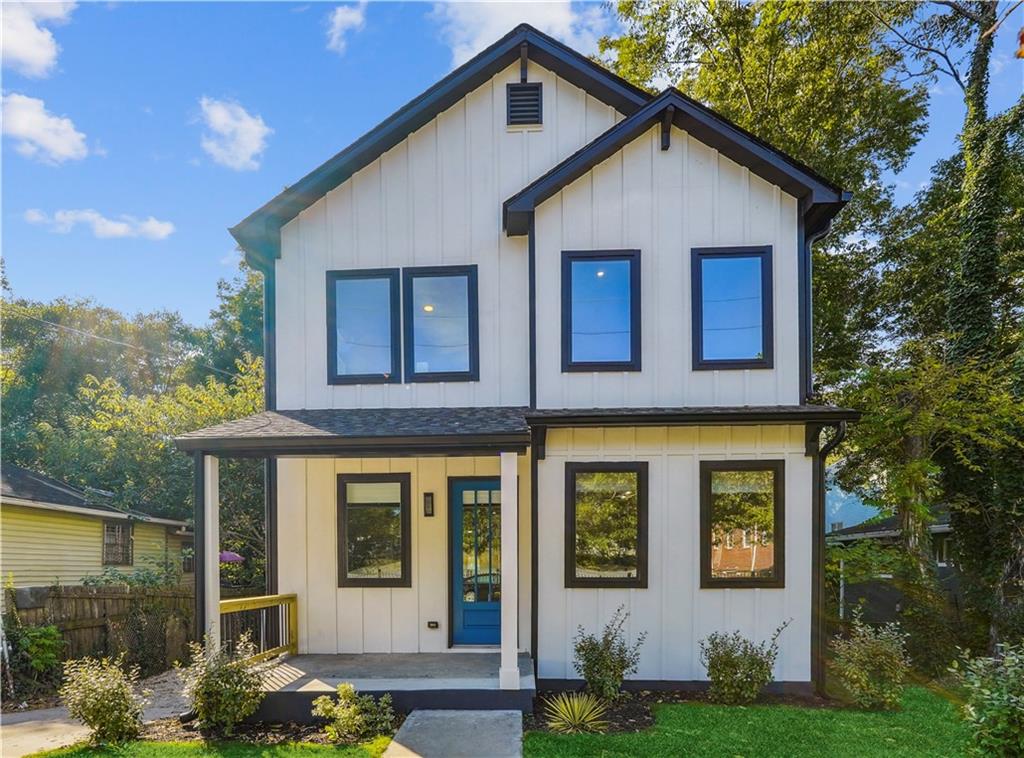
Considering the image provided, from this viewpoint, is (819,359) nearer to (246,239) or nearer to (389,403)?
(389,403)

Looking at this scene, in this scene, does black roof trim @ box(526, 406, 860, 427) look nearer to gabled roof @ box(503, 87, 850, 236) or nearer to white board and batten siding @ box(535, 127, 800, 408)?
white board and batten siding @ box(535, 127, 800, 408)

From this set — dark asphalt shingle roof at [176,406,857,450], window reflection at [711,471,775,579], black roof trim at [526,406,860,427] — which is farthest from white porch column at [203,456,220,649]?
window reflection at [711,471,775,579]

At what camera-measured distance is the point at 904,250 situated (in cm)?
1126

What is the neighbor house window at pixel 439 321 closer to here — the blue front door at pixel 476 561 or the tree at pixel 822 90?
the blue front door at pixel 476 561

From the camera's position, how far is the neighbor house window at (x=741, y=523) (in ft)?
20.3

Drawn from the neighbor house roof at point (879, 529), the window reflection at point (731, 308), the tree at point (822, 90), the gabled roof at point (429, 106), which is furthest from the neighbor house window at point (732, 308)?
the neighbor house roof at point (879, 529)

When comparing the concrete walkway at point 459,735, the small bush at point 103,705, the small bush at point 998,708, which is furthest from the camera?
the small bush at point 103,705

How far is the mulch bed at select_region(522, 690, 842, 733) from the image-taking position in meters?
5.14

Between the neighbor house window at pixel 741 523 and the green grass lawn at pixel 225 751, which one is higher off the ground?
the neighbor house window at pixel 741 523

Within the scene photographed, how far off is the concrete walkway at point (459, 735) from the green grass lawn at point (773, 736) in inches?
7.9

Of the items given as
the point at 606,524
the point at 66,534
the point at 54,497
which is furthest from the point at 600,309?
the point at 66,534

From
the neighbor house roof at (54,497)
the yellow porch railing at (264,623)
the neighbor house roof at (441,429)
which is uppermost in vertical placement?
the neighbor house roof at (441,429)

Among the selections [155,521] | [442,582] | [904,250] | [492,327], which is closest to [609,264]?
[492,327]

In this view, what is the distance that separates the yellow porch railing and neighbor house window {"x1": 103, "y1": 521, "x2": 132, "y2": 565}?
30.0ft
